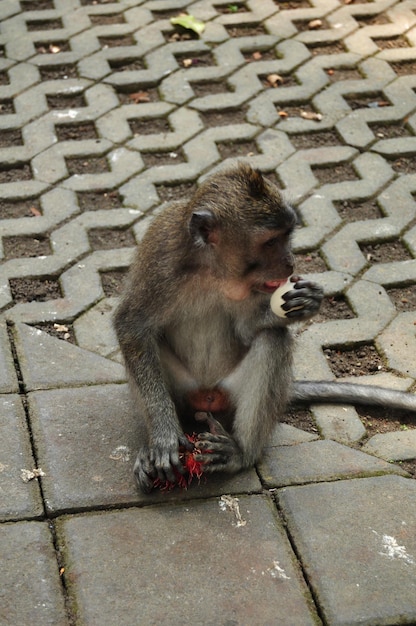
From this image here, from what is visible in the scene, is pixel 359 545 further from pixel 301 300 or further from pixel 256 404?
pixel 301 300

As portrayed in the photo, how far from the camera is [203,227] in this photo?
407 centimetres

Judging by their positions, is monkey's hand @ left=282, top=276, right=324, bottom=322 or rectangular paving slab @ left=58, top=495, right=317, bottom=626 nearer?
rectangular paving slab @ left=58, top=495, right=317, bottom=626

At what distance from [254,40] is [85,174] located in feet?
6.97

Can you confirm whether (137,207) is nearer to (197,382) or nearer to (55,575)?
(197,382)

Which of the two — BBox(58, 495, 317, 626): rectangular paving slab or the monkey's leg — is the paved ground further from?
the monkey's leg

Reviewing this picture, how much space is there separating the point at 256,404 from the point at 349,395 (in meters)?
0.62

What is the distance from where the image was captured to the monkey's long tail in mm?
4609

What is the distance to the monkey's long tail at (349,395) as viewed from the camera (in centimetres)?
461

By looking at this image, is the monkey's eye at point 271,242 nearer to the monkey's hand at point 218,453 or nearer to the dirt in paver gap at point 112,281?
the monkey's hand at point 218,453

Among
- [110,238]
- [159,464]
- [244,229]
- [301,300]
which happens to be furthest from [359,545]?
[110,238]

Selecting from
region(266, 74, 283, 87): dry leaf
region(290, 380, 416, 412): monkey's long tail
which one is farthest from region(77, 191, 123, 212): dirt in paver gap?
region(290, 380, 416, 412): monkey's long tail

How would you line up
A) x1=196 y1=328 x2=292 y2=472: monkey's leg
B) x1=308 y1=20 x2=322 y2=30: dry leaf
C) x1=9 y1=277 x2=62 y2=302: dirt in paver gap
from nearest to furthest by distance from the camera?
x1=196 y1=328 x2=292 y2=472: monkey's leg
x1=9 y1=277 x2=62 y2=302: dirt in paver gap
x1=308 y1=20 x2=322 y2=30: dry leaf

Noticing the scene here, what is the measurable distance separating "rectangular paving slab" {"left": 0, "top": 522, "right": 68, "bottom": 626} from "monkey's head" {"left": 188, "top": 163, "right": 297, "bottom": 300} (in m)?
1.27

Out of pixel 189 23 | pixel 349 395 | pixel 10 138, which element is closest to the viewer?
pixel 349 395
